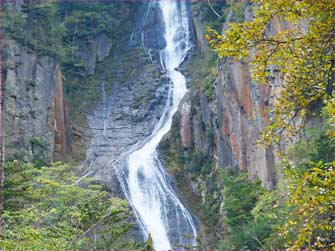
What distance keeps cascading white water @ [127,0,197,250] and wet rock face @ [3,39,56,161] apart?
4.78 meters

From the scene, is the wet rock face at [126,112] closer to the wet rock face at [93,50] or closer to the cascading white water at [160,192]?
the cascading white water at [160,192]

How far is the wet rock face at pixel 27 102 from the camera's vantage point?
2802 cm

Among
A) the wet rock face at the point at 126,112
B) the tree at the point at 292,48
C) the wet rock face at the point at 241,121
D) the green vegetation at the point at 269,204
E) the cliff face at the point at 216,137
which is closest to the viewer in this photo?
the tree at the point at 292,48

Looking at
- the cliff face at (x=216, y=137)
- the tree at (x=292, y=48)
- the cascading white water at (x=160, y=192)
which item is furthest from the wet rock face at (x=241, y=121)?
the tree at (x=292, y=48)

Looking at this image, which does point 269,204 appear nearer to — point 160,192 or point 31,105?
point 160,192

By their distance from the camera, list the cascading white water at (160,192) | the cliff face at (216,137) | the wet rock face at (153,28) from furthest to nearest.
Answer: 1. the wet rock face at (153,28)
2. the cascading white water at (160,192)
3. the cliff face at (216,137)

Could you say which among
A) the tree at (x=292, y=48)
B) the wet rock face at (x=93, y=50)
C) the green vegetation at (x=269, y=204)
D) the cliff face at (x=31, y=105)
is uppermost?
the wet rock face at (x=93, y=50)

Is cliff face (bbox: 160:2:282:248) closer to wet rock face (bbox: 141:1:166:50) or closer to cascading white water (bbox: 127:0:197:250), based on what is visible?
cascading white water (bbox: 127:0:197:250)

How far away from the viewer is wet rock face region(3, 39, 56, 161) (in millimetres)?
Result: 28016

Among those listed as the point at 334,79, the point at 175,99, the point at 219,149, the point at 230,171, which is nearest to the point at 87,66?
the point at 175,99

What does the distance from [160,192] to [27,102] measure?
8.31 m

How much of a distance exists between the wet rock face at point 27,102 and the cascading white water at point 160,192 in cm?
478

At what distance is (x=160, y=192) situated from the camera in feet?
93.2

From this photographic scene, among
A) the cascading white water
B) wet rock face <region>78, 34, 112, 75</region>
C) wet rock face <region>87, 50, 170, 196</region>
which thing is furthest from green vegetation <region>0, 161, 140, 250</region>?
wet rock face <region>78, 34, 112, 75</region>
